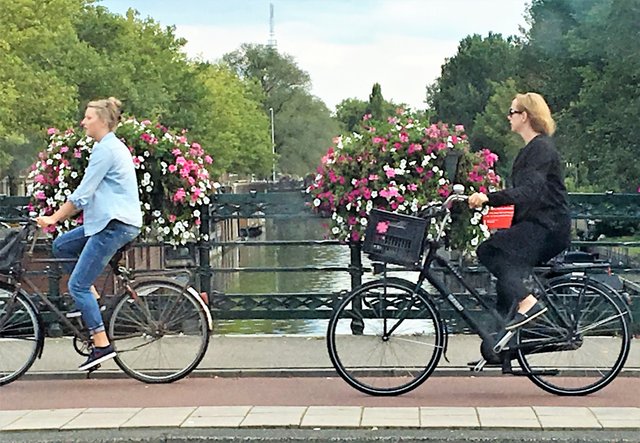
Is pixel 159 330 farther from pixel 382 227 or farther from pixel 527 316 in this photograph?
pixel 527 316

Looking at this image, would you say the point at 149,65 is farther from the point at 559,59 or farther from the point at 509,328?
the point at 509,328

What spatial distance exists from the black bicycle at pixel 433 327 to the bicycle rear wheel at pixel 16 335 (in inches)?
73.5

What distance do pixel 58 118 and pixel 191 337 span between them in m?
26.3

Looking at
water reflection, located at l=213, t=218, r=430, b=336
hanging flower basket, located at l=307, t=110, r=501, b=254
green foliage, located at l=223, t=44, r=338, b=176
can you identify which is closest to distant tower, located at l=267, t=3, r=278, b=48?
green foliage, located at l=223, t=44, r=338, b=176

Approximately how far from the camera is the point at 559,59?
45844mm

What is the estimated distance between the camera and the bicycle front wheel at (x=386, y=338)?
19.7 ft

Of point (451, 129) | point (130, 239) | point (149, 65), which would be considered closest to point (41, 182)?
point (130, 239)

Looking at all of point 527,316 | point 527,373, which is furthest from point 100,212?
point 527,373

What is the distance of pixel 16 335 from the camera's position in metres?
6.46

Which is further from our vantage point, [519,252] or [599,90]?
[599,90]

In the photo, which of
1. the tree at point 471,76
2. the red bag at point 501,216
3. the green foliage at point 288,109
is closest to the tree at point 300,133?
the green foliage at point 288,109

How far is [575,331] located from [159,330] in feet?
8.31

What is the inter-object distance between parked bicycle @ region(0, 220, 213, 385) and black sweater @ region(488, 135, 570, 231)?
2.01m

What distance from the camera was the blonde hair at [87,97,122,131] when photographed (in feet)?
20.8
